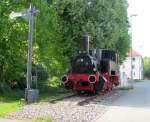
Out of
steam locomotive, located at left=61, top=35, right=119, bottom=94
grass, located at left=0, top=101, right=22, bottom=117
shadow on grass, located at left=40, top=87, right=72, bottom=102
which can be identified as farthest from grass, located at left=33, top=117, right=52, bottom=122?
steam locomotive, located at left=61, top=35, right=119, bottom=94

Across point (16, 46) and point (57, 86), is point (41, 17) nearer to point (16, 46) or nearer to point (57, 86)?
point (16, 46)

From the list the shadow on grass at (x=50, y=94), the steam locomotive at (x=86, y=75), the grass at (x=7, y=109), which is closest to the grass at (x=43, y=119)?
the grass at (x=7, y=109)

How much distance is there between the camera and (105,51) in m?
35.2

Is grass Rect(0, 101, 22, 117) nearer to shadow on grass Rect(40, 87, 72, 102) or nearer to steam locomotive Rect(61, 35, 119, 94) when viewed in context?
shadow on grass Rect(40, 87, 72, 102)

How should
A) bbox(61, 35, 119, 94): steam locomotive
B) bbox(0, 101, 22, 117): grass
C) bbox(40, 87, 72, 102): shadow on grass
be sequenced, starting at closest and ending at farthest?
bbox(0, 101, 22, 117): grass → bbox(40, 87, 72, 102): shadow on grass → bbox(61, 35, 119, 94): steam locomotive

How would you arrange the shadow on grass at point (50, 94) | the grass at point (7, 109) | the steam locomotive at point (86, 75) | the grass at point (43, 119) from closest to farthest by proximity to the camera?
the grass at point (43, 119) < the grass at point (7, 109) < the shadow on grass at point (50, 94) < the steam locomotive at point (86, 75)

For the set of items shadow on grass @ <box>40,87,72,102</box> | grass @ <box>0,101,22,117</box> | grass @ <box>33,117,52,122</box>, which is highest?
shadow on grass @ <box>40,87,72,102</box>

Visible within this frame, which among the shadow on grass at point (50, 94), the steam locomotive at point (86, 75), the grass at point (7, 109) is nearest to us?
the grass at point (7, 109)

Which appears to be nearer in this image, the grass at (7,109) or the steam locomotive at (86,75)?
the grass at (7,109)

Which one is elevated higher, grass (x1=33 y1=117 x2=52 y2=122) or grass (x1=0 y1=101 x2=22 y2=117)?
grass (x1=0 y1=101 x2=22 y2=117)

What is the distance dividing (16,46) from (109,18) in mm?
13020

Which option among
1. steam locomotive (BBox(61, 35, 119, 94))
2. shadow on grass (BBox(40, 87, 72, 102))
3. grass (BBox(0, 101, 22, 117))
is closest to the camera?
grass (BBox(0, 101, 22, 117))

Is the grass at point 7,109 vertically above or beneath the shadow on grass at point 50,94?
beneath

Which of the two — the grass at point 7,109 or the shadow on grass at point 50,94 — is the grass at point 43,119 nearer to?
the grass at point 7,109
